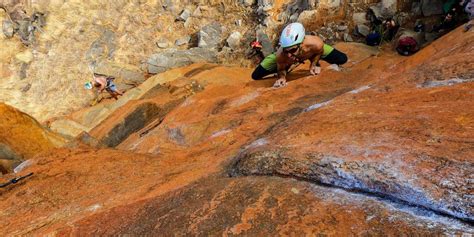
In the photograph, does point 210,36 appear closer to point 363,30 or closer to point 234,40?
point 234,40

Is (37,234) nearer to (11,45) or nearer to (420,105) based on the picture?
(420,105)

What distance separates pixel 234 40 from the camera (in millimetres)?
16328

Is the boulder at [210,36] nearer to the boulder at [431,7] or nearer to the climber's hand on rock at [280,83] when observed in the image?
the boulder at [431,7]

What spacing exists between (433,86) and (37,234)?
4680 mm

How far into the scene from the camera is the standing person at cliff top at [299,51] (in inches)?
288

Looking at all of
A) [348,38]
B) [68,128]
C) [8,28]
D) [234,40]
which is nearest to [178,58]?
[234,40]

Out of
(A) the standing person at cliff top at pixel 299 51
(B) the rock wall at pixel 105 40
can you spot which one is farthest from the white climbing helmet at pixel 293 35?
(B) the rock wall at pixel 105 40

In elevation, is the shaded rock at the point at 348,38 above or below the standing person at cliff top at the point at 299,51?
below

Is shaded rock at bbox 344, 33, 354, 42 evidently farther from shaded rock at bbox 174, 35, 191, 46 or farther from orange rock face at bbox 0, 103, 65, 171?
orange rock face at bbox 0, 103, 65, 171

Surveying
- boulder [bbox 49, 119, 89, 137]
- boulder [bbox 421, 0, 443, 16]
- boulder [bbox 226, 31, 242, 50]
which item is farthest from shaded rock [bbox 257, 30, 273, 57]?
boulder [bbox 49, 119, 89, 137]

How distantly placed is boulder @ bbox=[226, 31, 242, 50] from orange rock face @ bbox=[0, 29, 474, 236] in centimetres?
997

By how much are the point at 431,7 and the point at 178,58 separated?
9894mm

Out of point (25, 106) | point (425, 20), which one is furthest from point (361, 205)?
point (25, 106)

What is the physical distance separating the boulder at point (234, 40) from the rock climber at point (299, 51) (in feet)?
26.3
